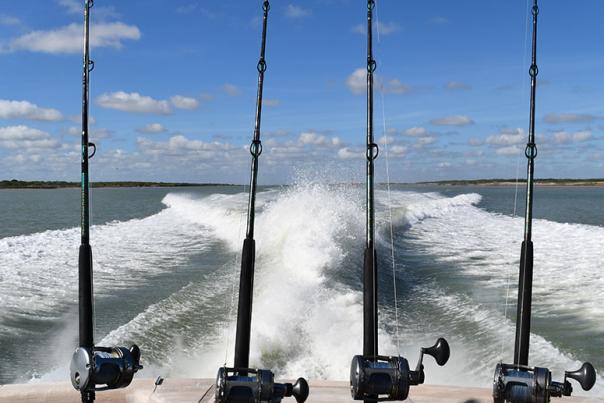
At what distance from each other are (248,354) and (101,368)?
20.7 inches

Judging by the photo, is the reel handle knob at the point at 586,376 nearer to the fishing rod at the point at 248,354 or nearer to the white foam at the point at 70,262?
the fishing rod at the point at 248,354

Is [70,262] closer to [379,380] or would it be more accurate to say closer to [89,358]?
[89,358]

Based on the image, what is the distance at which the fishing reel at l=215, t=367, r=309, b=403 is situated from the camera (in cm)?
202

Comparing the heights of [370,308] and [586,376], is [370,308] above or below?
above

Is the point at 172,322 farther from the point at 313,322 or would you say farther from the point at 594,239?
the point at 594,239

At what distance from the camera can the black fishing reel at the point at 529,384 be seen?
2.08m

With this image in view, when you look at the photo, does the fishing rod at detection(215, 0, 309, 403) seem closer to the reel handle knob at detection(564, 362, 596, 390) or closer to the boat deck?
the boat deck

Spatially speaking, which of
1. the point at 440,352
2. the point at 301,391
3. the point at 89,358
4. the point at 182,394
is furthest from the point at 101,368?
the point at 440,352

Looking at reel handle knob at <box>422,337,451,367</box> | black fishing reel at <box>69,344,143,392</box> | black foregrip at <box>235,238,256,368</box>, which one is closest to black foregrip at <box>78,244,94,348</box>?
black fishing reel at <box>69,344,143,392</box>

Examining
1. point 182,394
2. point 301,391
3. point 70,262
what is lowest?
point 70,262

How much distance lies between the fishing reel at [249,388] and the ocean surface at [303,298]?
2261 mm

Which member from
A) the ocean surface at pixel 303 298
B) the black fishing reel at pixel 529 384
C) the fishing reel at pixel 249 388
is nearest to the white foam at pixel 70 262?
the ocean surface at pixel 303 298

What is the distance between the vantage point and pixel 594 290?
7207mm

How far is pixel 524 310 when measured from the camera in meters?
2.56
